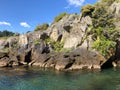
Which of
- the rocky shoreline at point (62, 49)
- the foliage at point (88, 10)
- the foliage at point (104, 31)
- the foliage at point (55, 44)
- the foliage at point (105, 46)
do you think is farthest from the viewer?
the foliage at point (88, 10)

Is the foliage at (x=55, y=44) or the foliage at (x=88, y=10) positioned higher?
the foliage at (x=88, y=10)

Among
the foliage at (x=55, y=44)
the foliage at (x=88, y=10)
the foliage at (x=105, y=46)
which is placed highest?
the foliage at (x=88, y=10)

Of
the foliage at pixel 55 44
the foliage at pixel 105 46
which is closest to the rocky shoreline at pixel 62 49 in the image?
the foliage at pixel 55 44

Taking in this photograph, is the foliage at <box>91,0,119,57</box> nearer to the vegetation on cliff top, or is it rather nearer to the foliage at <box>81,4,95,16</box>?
the vegetation on cliff top

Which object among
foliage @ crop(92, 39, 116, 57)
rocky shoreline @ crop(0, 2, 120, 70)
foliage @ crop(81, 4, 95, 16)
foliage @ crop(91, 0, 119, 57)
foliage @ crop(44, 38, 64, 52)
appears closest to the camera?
rocky shoreline @ crop(0, 2, 120, 70)

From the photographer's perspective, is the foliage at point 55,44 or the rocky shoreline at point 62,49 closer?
the rocky shoreline at point 62,49

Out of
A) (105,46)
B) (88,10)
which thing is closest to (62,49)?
(105,46)

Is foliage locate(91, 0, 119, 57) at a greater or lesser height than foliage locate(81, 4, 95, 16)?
lesser

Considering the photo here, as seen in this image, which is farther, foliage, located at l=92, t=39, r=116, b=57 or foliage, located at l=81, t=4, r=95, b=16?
foliage, located at l=81, t=4, r=95, b=16

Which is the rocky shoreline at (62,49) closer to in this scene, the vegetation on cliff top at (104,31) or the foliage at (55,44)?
the foliage at (55,44)

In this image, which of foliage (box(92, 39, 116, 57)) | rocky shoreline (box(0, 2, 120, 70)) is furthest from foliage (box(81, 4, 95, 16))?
foliage (box(92, 39, 116, 57))

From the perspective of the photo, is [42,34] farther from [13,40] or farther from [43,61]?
[43,61]

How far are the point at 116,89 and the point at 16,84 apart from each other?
600 inches

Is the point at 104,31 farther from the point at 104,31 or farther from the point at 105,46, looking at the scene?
the point at 105,46
